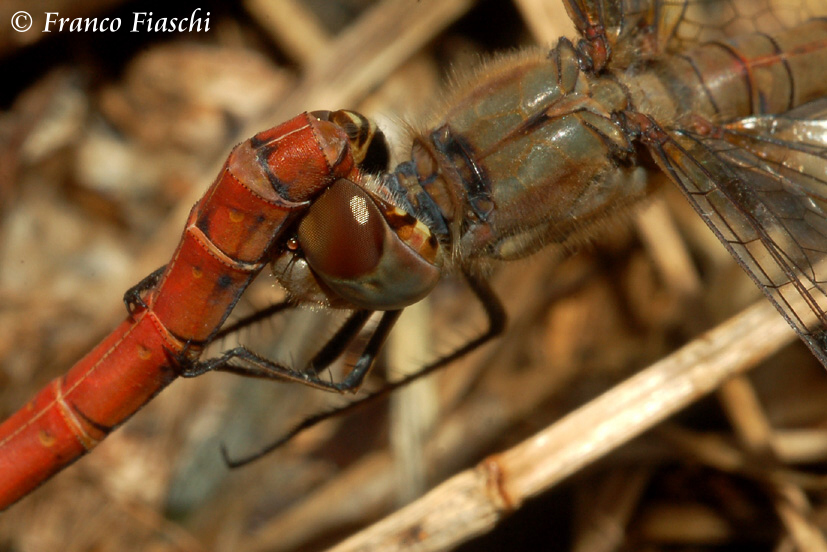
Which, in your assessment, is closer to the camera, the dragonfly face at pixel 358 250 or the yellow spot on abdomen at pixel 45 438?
the dragonfly face at pixel 358 250

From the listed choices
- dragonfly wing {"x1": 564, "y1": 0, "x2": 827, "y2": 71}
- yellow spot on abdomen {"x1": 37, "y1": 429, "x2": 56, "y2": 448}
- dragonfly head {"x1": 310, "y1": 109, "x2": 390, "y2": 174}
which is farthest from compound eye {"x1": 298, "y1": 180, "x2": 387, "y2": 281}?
dragonfly wing {"x1": 564, "y1": 0, "x2": 827, "y2": 71}

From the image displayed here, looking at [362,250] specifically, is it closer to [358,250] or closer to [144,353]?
[358,250]

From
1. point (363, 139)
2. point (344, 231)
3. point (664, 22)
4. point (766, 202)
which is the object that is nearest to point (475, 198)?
point (363, 139)

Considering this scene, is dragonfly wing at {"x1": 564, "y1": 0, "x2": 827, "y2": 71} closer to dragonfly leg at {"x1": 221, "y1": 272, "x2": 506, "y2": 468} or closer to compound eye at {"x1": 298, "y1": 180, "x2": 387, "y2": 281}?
dragonfly leg at {"x1": 221, "y1": 272, "x2": 506, "y2": 468}

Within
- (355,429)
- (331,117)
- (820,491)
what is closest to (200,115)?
(355,429)

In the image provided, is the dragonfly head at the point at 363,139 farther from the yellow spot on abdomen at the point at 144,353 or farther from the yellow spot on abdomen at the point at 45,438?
the yellow spot on abdomen at the point at 45,438

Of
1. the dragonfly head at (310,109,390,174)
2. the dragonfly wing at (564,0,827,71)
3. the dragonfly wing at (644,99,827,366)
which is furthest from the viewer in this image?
the dragonfly wing at (564,0,827,71)

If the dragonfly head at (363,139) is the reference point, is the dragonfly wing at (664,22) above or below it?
below

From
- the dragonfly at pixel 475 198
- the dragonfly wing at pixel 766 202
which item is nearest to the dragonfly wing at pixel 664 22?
the dragonfly at pixel 475 198
